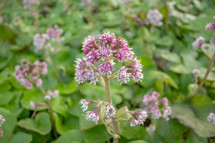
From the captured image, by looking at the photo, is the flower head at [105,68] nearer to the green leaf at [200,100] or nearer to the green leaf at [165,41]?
the green leaf at [200,100]

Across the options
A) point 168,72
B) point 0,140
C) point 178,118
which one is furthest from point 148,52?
point 0,140

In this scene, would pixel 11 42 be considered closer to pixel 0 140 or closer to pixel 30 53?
pixel 30 53

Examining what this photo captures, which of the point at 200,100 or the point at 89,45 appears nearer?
the point at 89,45

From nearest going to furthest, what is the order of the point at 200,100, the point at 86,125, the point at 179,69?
1. the point at 86,125
2. the point at 200,100
3. the point at 179,69

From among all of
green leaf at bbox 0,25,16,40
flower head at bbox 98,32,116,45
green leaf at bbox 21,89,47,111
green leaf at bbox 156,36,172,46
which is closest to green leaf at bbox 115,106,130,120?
flower head at bbox 98,32,116,45

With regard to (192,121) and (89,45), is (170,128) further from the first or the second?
(89,45)

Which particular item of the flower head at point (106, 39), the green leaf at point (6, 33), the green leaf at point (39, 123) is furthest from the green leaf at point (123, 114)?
the green leaf at point (6, 33)

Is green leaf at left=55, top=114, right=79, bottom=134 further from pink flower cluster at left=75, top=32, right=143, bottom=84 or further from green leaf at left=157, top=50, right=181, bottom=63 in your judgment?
green leaf at left=157, top=50, right=181, bottom=63

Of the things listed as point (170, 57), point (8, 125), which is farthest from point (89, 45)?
point (170, 57)
